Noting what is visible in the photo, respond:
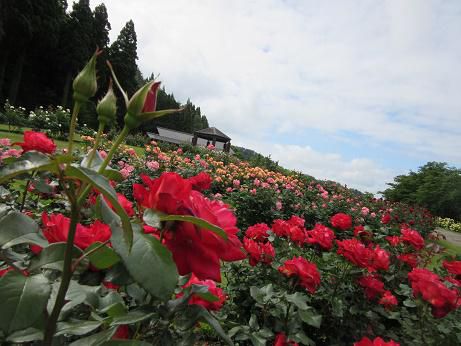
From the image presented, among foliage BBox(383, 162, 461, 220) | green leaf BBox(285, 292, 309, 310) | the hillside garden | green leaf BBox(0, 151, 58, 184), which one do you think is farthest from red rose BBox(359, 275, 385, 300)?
foliage BBox(383, 162, 461, 220)

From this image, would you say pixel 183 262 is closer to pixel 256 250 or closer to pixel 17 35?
pixel 256 250

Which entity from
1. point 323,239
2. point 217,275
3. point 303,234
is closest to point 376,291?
point 323,239

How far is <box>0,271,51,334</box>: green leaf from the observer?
1.38ft

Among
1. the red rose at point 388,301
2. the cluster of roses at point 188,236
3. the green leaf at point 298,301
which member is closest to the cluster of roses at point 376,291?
the red rose at point 388,301

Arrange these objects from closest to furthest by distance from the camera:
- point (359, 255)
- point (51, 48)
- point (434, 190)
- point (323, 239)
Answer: point (359, 255) → point (323, 239) → point (434, 190) → point (51, 48)

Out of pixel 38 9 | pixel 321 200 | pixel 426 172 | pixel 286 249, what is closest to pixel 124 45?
pixel 38 9

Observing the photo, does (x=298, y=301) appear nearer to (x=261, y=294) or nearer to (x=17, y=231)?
(x=261, y=294)

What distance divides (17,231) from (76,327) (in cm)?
18

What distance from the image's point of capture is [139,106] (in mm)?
527

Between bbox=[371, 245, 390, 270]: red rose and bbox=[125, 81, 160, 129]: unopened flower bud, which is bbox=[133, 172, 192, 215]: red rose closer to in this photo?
bbox=[125, 81, 160, 129]: unopened flower bud

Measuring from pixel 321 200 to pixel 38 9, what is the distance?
84.0ft

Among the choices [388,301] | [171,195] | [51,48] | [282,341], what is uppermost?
[51,48]

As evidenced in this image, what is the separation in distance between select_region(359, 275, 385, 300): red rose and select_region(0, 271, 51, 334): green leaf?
1.74 m

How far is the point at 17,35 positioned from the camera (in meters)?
24.4
